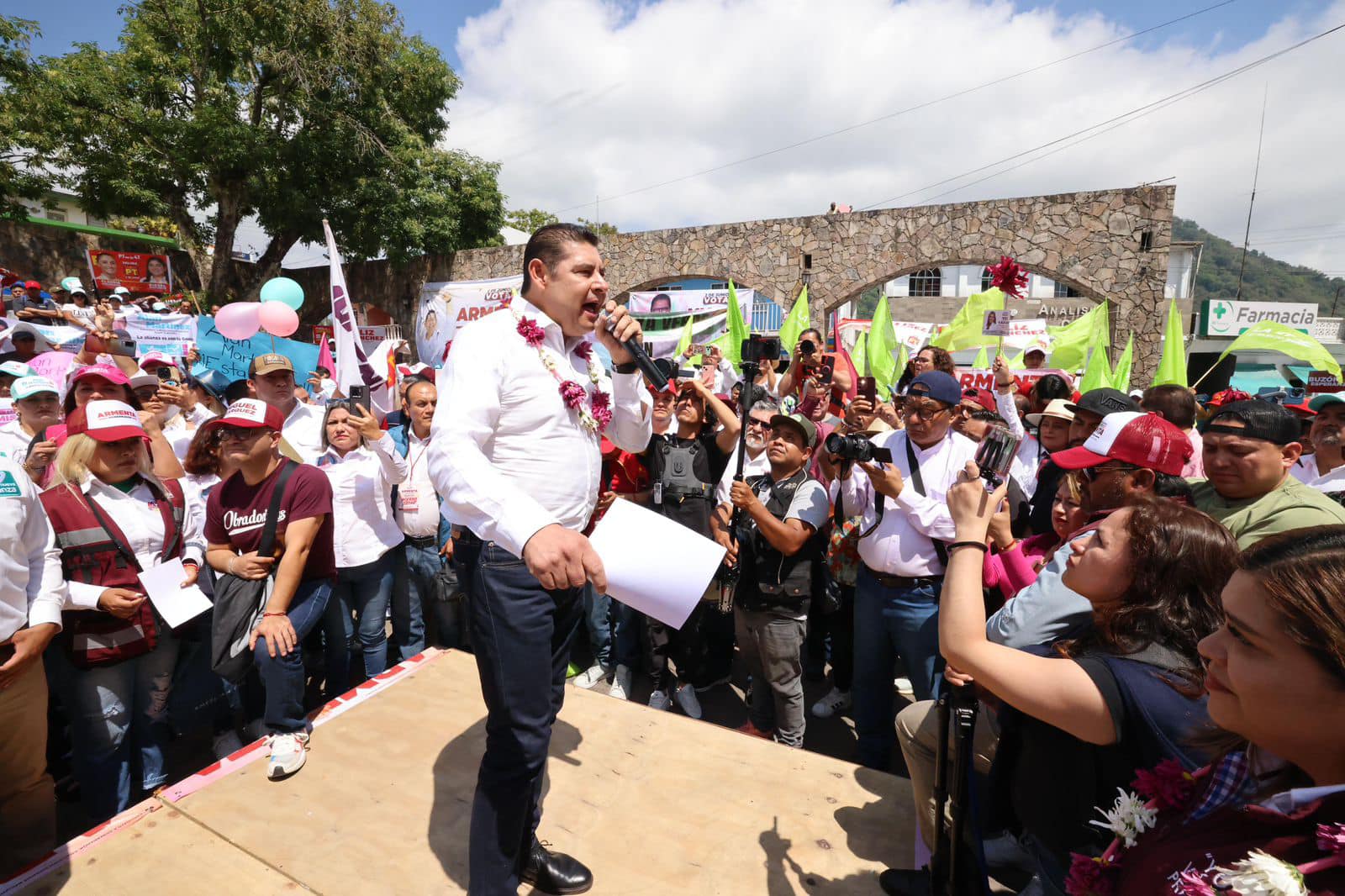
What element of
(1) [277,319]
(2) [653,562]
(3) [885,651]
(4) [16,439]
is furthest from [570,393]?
(1) [277,319]

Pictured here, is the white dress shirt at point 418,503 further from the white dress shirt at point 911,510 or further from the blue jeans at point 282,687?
the white dress shirt at point 911,510

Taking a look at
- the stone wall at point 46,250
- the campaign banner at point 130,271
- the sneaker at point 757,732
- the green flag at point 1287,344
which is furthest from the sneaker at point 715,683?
the stone wall at point 46,250

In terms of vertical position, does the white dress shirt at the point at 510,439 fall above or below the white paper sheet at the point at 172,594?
above

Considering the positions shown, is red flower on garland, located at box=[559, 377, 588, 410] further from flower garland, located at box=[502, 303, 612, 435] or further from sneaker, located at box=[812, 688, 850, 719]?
sneaker, located at box=[812, 688, 850, 719]

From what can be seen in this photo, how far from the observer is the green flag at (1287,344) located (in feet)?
17.6

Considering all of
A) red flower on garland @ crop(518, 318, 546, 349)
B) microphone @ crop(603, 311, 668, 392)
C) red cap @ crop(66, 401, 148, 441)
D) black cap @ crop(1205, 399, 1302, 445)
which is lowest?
black cap @ crop(1205, 399, 1302, 445)

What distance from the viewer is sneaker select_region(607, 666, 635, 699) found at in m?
4.04

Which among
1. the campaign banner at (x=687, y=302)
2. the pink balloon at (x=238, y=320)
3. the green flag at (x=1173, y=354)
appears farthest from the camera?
the campaign banner at (x=687, y=302)

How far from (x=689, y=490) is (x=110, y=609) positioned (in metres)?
2.62

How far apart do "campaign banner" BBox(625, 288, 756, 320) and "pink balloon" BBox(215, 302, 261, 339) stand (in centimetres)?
852

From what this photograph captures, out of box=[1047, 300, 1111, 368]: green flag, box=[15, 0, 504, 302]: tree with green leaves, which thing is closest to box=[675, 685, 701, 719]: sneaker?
box=[1047, 300, 1111, 368]: green flag

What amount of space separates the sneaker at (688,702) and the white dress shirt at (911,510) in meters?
1.51

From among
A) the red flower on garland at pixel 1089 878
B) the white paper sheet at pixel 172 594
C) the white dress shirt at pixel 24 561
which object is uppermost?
the white dress shirt at pixel 24 561

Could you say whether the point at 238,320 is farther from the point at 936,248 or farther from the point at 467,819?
the point at 936,248
